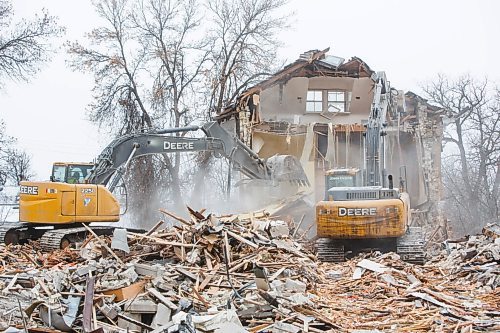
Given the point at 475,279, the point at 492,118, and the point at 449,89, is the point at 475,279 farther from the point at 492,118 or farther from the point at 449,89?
the point at 449,89

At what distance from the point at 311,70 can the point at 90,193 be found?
1315cm

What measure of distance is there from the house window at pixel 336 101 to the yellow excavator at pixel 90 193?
9.13 m

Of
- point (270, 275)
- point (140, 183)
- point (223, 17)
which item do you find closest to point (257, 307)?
point (270, 275)

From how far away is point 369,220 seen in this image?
11.9m

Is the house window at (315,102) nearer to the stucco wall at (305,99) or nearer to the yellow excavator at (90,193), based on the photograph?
the stucco wall at (305,99)

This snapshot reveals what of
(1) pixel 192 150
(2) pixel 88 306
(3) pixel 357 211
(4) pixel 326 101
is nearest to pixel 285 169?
(1) pixel 192 150

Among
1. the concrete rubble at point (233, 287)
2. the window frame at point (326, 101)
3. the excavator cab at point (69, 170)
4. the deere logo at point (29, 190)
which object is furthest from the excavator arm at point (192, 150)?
the window frame at point (326, 101)

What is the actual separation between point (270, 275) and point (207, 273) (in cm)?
90

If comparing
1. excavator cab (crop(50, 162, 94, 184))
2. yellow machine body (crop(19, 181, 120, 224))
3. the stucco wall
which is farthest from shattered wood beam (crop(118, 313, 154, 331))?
the stucco wall

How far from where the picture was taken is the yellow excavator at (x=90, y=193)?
12.9 metres

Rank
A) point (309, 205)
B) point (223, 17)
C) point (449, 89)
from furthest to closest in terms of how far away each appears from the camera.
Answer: point (449, 89) → point (223, 17) → point (309, 205)

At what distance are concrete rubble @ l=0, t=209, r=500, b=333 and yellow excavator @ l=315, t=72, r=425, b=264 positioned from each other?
1.78 ft

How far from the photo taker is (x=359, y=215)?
1192 cm

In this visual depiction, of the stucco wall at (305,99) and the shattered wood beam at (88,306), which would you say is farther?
the stucco wall at (305,99)
